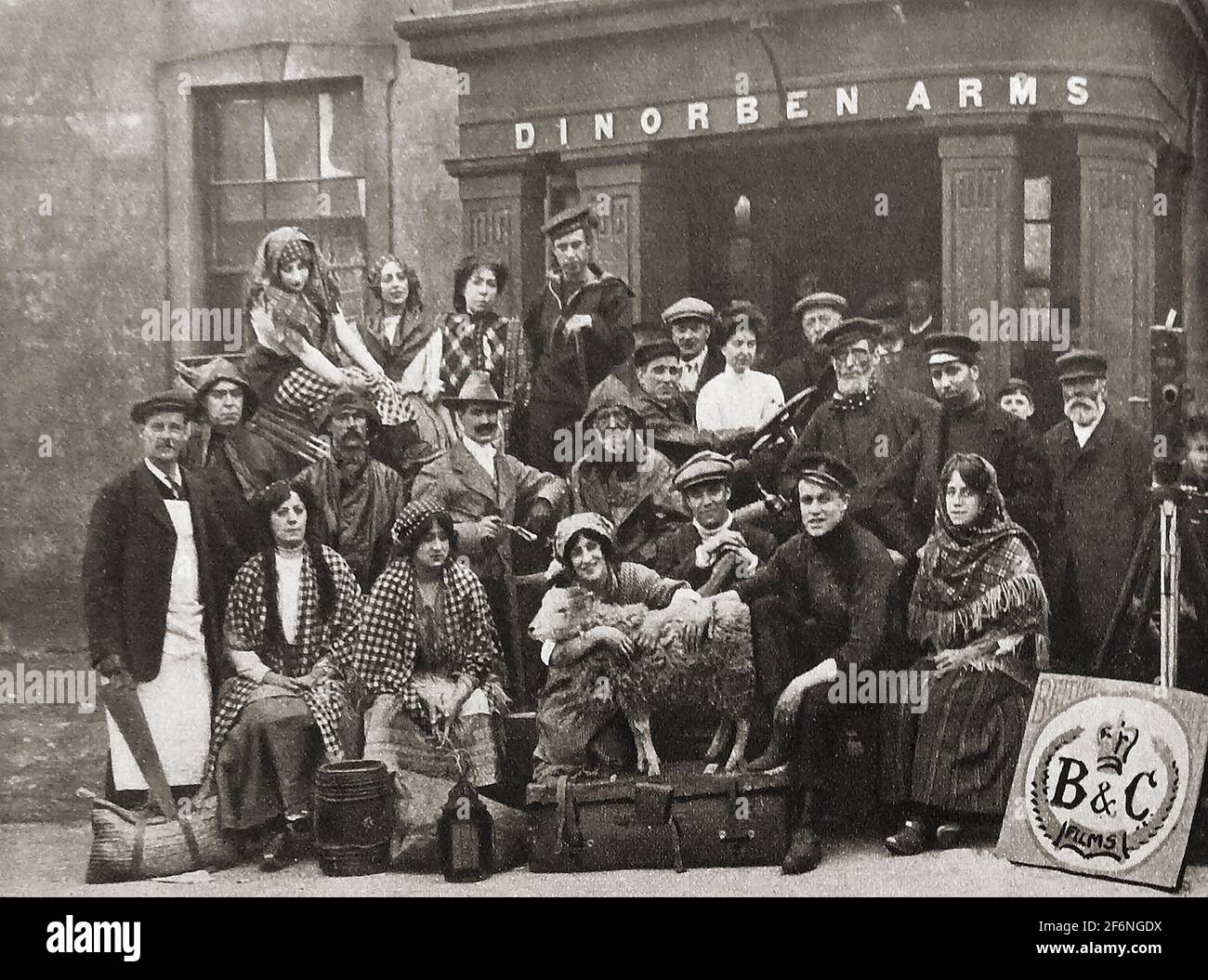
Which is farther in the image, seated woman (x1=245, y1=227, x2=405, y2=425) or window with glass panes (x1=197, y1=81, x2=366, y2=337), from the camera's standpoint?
window with glass panes (x1=197, y1=81, x2=366, y2=337)

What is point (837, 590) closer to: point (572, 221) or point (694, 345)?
point (694, 345)

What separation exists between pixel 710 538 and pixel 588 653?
0.72m

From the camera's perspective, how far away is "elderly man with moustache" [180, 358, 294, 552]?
272 inches

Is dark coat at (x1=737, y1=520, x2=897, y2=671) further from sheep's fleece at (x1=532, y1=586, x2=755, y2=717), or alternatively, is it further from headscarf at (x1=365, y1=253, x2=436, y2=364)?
headscarf at (x1=365, y1=253, x2=436, y2=364)

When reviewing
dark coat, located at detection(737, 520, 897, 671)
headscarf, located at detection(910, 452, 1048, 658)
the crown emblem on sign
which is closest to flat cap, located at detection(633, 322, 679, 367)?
dark coat, located at detection(737, 520, 897, 671)

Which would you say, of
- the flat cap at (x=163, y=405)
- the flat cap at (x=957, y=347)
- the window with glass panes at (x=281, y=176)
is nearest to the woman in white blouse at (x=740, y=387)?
the flat cap at (x=957, y=347)

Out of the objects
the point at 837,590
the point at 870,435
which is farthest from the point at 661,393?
the point at 837,590

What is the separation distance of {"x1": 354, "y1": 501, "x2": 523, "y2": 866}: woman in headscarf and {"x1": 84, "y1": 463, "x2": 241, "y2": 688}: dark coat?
0.69 meters

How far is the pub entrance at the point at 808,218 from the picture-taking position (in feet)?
22.2

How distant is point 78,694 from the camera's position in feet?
23.5

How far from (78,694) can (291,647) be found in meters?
1.10

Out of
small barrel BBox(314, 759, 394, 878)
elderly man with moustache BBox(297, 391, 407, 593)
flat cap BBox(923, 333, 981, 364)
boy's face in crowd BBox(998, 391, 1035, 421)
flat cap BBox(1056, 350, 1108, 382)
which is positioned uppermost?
flat cap BBox(923, 333, 981, 364)
